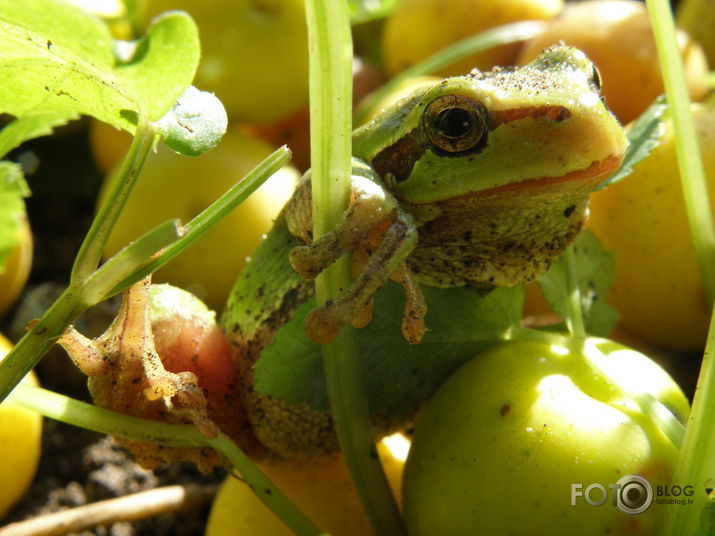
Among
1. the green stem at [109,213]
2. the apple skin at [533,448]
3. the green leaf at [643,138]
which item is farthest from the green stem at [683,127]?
the green stem at [109,213]

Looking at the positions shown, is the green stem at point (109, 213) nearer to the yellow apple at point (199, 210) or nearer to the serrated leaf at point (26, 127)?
the serrated leaf at point (26, 127)

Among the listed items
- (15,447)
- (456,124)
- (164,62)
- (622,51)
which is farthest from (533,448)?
(622,51)

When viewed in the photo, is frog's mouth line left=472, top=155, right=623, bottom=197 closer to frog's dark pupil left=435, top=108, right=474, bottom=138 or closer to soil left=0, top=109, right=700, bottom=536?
frog's dark pupil left=435, top=108, right=474, bottom=138

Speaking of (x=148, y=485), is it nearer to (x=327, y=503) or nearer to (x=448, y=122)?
(x=327, y=503)

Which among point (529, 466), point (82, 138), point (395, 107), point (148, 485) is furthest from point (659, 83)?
point (82, 138)

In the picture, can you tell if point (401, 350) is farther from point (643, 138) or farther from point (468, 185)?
point (643, 138)

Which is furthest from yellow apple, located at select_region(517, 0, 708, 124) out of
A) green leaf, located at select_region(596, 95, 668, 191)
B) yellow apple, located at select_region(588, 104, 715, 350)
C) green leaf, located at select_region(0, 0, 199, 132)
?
green leaf, located at select_region(0, 0, 199, 132)
